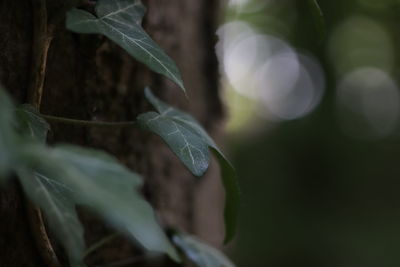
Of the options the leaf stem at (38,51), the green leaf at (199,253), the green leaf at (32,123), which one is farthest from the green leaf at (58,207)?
the green leaf at (199,253)

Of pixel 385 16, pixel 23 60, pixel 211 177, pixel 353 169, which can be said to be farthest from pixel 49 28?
pixel 353 169

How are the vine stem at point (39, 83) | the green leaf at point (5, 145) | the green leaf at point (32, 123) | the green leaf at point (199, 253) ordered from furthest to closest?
1. the green leaf at point (199, 253)
2. the vine stem at point (39, 83)
3. the green leaf at point (32, 123)
4. the green leaf at point (5, 145)

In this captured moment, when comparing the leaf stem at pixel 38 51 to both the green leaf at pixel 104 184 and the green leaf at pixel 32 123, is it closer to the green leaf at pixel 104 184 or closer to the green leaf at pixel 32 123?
the green leaf at pixel 32 123

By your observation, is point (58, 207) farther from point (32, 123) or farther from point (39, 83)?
point (39, 83)

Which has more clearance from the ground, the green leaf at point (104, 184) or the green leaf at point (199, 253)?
the green leaf at point (104, 184)

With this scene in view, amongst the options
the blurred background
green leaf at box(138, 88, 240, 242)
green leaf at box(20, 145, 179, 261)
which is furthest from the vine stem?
the blurred background

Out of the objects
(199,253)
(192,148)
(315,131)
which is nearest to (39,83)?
(192,148)

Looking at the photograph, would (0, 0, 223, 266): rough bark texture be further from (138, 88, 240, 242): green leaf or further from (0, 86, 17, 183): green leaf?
(0, 86, 17, 183): green leaf

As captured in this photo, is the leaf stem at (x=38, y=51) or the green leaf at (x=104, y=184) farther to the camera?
the leaf stem at (x=38, y=51)
